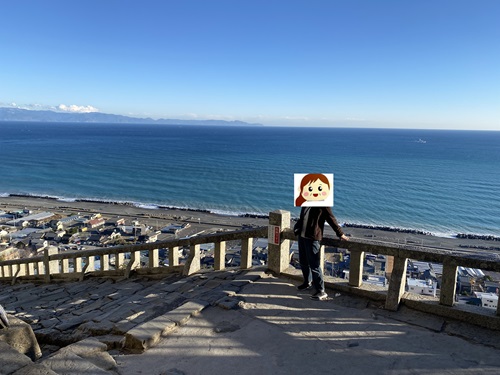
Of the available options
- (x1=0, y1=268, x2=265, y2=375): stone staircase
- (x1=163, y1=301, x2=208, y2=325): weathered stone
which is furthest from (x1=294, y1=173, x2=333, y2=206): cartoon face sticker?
(x1=163, y1=301, x2=208, y2=325): weathered stone

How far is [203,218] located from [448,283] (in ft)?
140

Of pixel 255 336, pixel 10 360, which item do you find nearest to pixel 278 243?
pixel 255 336

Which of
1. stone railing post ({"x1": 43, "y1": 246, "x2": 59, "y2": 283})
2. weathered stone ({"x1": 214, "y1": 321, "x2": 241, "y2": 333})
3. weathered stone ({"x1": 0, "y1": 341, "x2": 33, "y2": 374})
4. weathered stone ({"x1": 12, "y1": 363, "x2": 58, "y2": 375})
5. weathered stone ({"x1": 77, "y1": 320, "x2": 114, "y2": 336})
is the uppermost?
weathered stone ({"x1": 12, "y1": 363, "x2": 58, "y2": 375})

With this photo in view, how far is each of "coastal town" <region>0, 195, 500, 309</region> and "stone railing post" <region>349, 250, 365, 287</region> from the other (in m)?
17.1

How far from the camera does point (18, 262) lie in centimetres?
1245

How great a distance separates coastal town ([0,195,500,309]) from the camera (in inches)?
1091

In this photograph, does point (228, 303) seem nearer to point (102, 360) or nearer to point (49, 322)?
point (102, 360)

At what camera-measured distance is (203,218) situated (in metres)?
47.3

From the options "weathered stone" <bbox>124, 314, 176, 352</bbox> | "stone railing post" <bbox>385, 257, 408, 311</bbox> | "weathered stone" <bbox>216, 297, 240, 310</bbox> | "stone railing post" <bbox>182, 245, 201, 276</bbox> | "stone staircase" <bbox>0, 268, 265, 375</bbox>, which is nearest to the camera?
"stone staircase" <bbox>0, 268, 265, 375</bbox>

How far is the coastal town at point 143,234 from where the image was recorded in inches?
1091

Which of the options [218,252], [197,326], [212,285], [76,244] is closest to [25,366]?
[197,326]

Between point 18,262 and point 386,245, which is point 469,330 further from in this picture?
point 18,262

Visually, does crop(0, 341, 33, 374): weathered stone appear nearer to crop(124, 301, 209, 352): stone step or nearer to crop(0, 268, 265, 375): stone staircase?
crop(0, 268, 265, 375): stone staircase

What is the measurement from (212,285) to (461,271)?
28.7 meters
